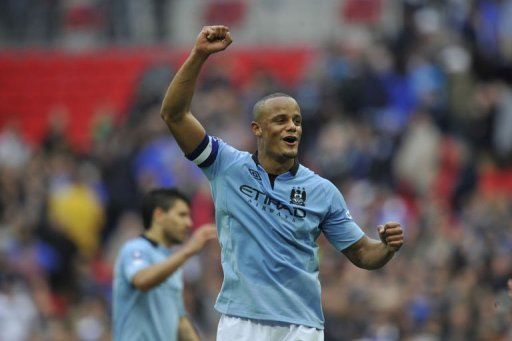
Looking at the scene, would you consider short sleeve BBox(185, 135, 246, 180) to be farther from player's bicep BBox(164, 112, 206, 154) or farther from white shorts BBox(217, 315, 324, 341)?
white shorts BBox(217, 315, 324, 341)

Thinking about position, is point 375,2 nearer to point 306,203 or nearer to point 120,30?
point 120,30

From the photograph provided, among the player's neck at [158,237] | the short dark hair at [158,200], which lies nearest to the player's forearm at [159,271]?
A: the player's neck at [158,237]

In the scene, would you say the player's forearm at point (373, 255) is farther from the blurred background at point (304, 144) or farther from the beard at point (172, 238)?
the blurred background at point (304, 144)

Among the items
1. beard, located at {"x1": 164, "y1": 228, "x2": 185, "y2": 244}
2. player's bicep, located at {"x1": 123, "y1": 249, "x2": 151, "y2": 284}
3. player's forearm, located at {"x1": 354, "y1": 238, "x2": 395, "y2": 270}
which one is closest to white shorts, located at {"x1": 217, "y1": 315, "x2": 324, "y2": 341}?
player's forearm, located at {"x1": 354, "y1": 238, "x2": 395, "y2": 270}

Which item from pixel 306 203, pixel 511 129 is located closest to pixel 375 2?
pixel 511 129

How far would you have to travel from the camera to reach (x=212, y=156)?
8188 mm

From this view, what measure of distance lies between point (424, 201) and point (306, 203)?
752cm

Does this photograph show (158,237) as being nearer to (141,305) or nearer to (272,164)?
(141,305)

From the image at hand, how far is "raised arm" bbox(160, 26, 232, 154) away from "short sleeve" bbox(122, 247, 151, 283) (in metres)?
2.02

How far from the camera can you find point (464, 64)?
16.4 meters

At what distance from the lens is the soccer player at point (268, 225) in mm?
8070

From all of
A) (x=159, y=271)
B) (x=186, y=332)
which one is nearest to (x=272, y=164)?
(x=159, y=271)

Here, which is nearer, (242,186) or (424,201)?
(242,186)

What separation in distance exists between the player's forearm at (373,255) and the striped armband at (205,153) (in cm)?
110
